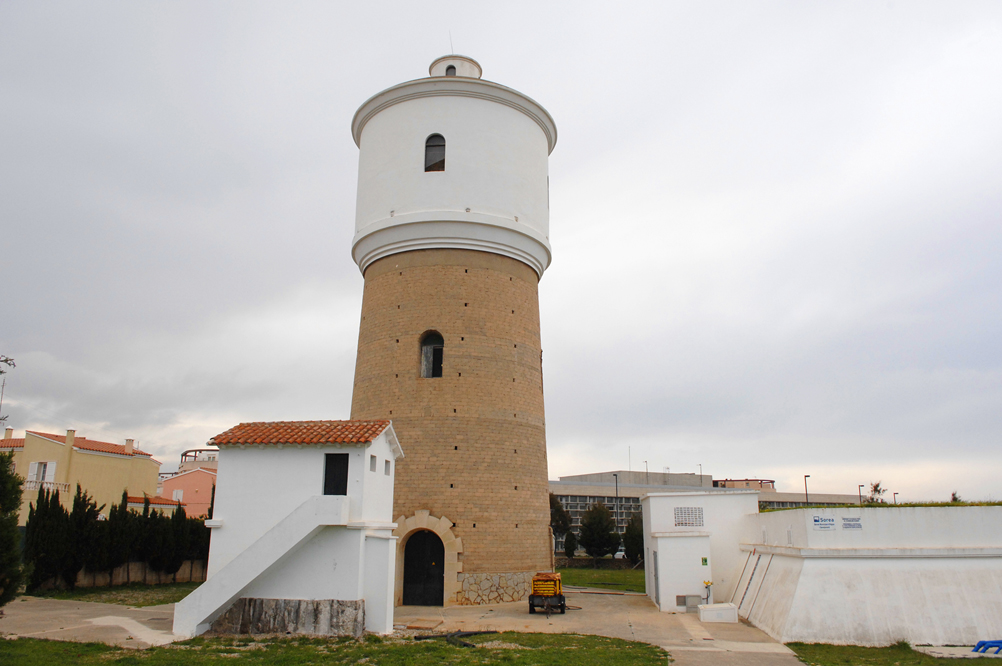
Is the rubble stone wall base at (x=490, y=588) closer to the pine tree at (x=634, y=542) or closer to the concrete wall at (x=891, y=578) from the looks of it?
the concrete wall at (x=891, y=578)

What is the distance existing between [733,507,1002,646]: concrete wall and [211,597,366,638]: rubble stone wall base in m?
7.87

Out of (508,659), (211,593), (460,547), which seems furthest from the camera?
(460,547)

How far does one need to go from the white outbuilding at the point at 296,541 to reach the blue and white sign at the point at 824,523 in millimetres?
8173

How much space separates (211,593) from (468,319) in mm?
9181

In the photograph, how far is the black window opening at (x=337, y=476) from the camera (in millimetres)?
14180

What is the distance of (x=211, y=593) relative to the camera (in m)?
13.3

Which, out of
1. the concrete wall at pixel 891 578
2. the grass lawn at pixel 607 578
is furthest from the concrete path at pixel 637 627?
the grass lawn at pixel 607 578

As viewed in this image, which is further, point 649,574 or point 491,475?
point 649,574

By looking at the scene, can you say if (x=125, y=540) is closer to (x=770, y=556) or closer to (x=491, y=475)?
(x=491, y=475)

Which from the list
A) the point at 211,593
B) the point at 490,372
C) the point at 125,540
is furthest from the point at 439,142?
the point at 125,540

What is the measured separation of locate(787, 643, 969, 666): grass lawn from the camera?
1156 centimetres

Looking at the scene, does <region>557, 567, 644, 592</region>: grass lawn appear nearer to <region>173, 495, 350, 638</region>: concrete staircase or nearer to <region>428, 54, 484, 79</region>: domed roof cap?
<region>173, 495, 350, 638</region>: concrete staircase

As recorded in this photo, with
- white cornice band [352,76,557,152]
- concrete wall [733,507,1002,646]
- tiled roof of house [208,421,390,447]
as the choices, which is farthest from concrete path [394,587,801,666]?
white cornice band [352,76,557,152]

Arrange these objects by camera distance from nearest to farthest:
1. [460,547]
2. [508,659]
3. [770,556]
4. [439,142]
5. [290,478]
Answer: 1. [508,659]
2. [290,478]
3. [770,556]
4. [460,547]
5. [439,142]
